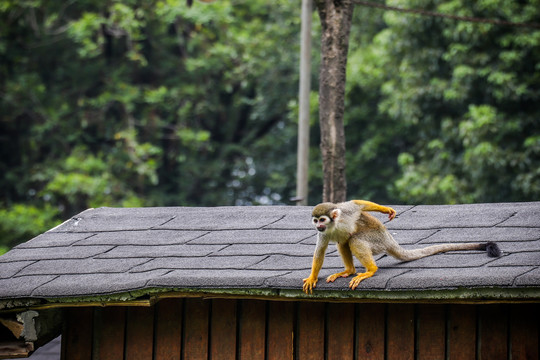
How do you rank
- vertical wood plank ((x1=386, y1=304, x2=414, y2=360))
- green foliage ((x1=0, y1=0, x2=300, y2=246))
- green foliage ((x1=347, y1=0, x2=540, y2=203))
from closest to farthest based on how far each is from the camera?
vertical wood plank ((x1=386, y1=304, x2=414, y2=360)) → green foliage ((x1=347, y1=0, x2=540, y2=203)) → green foliage ((x1=0, y1=0, x2=300, y2=246))

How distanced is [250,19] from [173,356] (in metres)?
15.9

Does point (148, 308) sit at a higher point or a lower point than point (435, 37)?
lower

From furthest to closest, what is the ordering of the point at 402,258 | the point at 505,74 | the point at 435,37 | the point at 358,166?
the point at 358,166
the point at 435,37
the point at 505,74
the point at 402,258

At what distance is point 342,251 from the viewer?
3.91m

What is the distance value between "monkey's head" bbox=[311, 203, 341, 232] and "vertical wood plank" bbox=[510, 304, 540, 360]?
109 cm

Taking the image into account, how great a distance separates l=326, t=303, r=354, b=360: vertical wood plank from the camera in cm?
398

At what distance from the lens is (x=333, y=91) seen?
7059mm

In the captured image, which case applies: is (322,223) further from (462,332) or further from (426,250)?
(462,332)

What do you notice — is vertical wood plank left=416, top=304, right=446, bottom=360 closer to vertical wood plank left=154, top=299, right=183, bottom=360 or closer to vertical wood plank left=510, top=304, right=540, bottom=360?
vertical wood plank left=510, top=304, right=540, bottom=360

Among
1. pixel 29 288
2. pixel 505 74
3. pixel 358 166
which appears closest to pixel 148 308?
pixel 29 288

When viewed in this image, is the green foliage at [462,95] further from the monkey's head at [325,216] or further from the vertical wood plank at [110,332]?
the vertical wood plank at [110,332]

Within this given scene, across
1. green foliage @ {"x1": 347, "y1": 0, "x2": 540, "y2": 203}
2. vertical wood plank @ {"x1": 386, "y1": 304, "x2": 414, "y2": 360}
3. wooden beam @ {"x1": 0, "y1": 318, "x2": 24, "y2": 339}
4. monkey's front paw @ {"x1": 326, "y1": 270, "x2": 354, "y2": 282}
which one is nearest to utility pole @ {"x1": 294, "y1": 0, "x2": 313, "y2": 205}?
vertical wood plank @ {"x1": 386, "y1": 304, "x2": 414, "y2": 360}

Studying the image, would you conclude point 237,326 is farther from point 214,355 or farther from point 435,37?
point 435,37

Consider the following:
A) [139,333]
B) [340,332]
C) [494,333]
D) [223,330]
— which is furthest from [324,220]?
[139,333]
